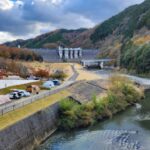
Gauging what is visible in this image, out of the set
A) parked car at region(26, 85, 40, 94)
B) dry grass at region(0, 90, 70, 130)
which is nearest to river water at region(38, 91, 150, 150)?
dry grass at region(0, 90, 70, 130)

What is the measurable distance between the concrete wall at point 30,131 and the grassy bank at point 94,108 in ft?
4.30

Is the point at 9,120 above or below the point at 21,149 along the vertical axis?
above

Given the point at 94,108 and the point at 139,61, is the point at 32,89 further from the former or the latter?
the point at 139,61

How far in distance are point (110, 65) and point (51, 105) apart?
147466 mm

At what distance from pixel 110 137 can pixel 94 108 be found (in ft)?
32.4

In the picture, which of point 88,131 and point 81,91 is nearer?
point 88,131

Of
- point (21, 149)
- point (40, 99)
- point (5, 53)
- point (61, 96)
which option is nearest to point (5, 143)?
point (21, 149)

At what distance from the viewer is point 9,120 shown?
119 ft

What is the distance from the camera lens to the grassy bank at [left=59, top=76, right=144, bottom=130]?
153 ft

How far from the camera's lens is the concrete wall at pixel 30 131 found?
1315 inches

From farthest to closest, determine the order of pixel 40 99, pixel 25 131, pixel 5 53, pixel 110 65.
A: pixel 110 65
pixel 5 53
pixel 40 99
pixel 25 131

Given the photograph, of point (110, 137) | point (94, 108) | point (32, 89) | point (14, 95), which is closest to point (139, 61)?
point (32, 89)

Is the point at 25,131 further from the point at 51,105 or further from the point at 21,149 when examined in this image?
the point at 51,105

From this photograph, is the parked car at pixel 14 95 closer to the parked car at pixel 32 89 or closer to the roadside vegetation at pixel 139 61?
the parked car at pixel 32 89
